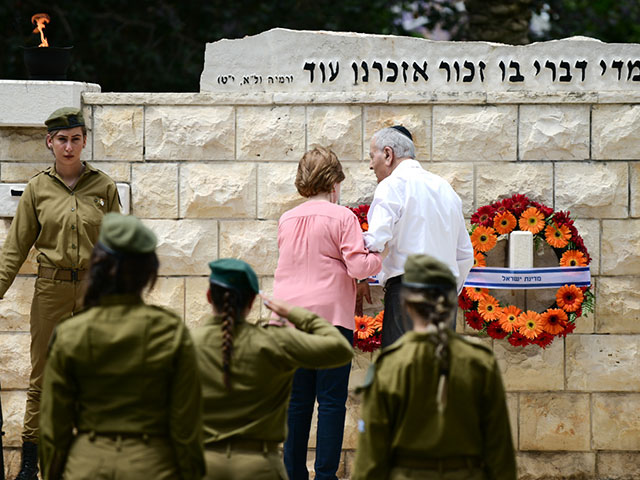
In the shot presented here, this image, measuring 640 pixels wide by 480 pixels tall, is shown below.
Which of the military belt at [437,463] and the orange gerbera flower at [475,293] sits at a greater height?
the orange gerbera flower at [475,293]

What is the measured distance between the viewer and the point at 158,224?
6023mm

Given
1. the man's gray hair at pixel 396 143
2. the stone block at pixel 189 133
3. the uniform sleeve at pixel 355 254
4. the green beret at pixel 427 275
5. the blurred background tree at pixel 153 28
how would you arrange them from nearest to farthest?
the green beret at pixel 427 275 → the uniform sleeve at pixel 355 254 → the man's gray hair at pixel 396 143 → the stone block at pixel 189 133 → the blurred background tree at pixel 153 28

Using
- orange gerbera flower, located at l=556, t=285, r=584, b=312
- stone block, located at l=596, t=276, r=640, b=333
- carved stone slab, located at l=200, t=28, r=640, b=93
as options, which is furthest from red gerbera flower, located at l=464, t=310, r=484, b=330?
carved stone slab, located at l=200, t=28, r=640, b=93

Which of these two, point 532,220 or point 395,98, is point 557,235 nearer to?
point 532,220

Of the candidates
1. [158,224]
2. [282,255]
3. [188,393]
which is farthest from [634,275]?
[188,393]

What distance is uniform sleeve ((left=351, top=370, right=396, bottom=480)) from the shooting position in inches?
120

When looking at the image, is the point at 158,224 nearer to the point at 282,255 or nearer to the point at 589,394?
the point at 282,255

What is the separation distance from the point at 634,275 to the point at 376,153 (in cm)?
189

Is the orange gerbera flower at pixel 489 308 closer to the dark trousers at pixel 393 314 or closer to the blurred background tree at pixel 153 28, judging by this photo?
the dark trousers at pixel 393 314

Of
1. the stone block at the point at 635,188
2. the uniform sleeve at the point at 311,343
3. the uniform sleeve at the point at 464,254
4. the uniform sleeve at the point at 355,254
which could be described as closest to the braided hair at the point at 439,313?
the uniform sleeve at the point at 311,343

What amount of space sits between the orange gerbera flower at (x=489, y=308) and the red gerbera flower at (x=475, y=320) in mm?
29

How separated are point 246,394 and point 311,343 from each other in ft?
0.93

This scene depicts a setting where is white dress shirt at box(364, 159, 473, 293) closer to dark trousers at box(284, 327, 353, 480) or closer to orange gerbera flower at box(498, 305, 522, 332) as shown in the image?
dark trousers at box(284, 327, 353, 480)

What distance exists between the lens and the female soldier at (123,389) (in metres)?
3.06
